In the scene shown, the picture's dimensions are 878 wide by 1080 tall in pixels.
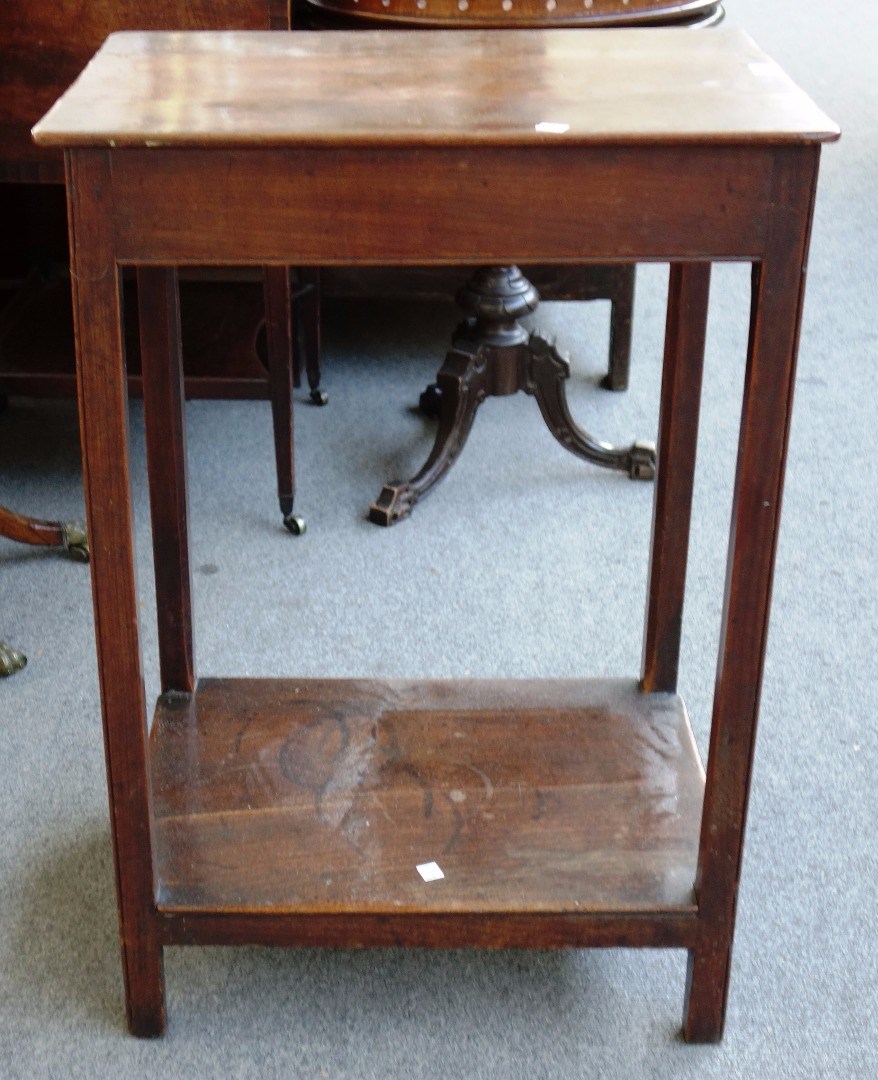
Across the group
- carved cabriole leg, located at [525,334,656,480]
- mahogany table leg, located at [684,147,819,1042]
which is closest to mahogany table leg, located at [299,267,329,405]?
carved cabriole leg, located at [525,334,656,480]

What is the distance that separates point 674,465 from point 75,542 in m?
0.99

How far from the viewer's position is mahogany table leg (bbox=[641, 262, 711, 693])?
1.38m

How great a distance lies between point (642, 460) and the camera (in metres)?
2.31

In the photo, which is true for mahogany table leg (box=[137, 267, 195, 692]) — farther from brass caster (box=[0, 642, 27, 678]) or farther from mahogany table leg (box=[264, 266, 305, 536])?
mahogany table leg (box=[264, 266, 305, 536])

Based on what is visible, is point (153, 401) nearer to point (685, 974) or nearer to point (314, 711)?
point (314, 711)

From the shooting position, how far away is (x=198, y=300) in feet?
8.10

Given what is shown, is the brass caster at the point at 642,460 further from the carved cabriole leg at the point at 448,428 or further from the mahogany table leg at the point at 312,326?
the mahogany table leg at the point at 312,326

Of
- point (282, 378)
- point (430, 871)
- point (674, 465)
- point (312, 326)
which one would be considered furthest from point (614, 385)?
point (430, 871)

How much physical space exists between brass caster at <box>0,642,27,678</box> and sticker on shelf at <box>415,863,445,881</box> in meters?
0.76

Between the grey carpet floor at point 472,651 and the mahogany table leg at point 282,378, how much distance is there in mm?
65

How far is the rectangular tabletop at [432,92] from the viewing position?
3.09 feet

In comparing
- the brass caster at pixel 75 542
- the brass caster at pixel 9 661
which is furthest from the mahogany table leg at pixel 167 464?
the brass caster at pixel 75 542

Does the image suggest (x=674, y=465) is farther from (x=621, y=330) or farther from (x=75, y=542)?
(x=621, y=330)

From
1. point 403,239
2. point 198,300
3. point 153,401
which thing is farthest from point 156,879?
point 198,300
